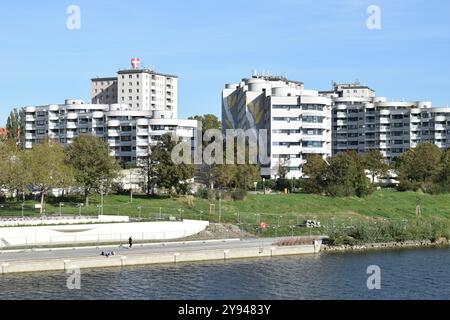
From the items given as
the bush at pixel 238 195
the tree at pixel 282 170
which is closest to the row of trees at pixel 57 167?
the bush at pixel 238 195

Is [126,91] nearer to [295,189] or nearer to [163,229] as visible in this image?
[295,189]

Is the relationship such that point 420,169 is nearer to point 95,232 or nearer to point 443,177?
point 443,177

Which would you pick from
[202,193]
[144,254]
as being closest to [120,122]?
[202,193]

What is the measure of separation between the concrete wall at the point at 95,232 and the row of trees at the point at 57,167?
12002mm

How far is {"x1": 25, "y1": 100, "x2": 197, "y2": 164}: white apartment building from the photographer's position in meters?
129

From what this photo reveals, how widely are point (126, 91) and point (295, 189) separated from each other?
75459mm

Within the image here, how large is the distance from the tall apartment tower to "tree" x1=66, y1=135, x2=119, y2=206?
3339 inches

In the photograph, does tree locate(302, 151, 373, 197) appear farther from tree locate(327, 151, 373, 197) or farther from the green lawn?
the green lawn

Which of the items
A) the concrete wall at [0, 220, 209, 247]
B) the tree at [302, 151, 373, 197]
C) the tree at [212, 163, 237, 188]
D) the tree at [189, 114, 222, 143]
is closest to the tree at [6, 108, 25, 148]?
the tree at [189, 114, 222, 143]

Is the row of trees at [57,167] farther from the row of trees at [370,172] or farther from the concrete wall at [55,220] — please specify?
the row of trees at [370,172]

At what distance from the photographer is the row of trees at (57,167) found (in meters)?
70.2

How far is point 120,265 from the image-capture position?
169 ft

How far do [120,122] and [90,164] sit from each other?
55687mm
